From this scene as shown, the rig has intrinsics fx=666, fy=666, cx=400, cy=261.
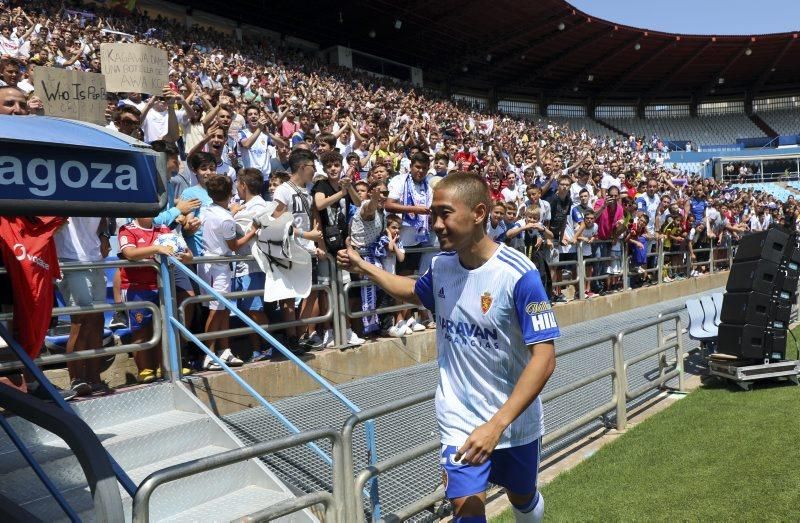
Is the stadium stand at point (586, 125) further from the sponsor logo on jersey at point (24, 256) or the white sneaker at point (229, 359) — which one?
the sponsor logo on jersey at point (24, 256)

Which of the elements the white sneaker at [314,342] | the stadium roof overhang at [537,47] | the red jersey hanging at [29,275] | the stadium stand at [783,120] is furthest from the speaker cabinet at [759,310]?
the stadium stand at [783,120]

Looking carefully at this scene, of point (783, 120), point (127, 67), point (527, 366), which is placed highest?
point (783, 120)

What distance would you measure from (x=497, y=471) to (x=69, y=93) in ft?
11.2

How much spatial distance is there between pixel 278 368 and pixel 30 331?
236 centimetres

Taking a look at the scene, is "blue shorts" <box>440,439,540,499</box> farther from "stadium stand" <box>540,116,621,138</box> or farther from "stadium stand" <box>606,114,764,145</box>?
"stadium stand" <box>606,114,764,145</box>

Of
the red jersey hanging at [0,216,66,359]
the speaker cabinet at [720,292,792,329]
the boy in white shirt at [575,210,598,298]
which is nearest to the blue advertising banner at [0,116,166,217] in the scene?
the red jersey hanging at [0,216,66,359]

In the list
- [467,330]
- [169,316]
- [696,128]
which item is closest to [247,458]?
[467,330]

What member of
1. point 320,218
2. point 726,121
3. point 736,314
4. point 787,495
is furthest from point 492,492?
point 726,121

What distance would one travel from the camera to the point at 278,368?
18.9 ft

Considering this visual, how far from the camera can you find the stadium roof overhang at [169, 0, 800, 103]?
3216 cm

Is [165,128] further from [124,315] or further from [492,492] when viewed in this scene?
[492,492]

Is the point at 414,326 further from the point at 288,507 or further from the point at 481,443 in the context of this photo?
the point at 481,443

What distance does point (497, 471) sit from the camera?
3084 mm

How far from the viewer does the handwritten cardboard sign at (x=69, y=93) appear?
412 centimetres
